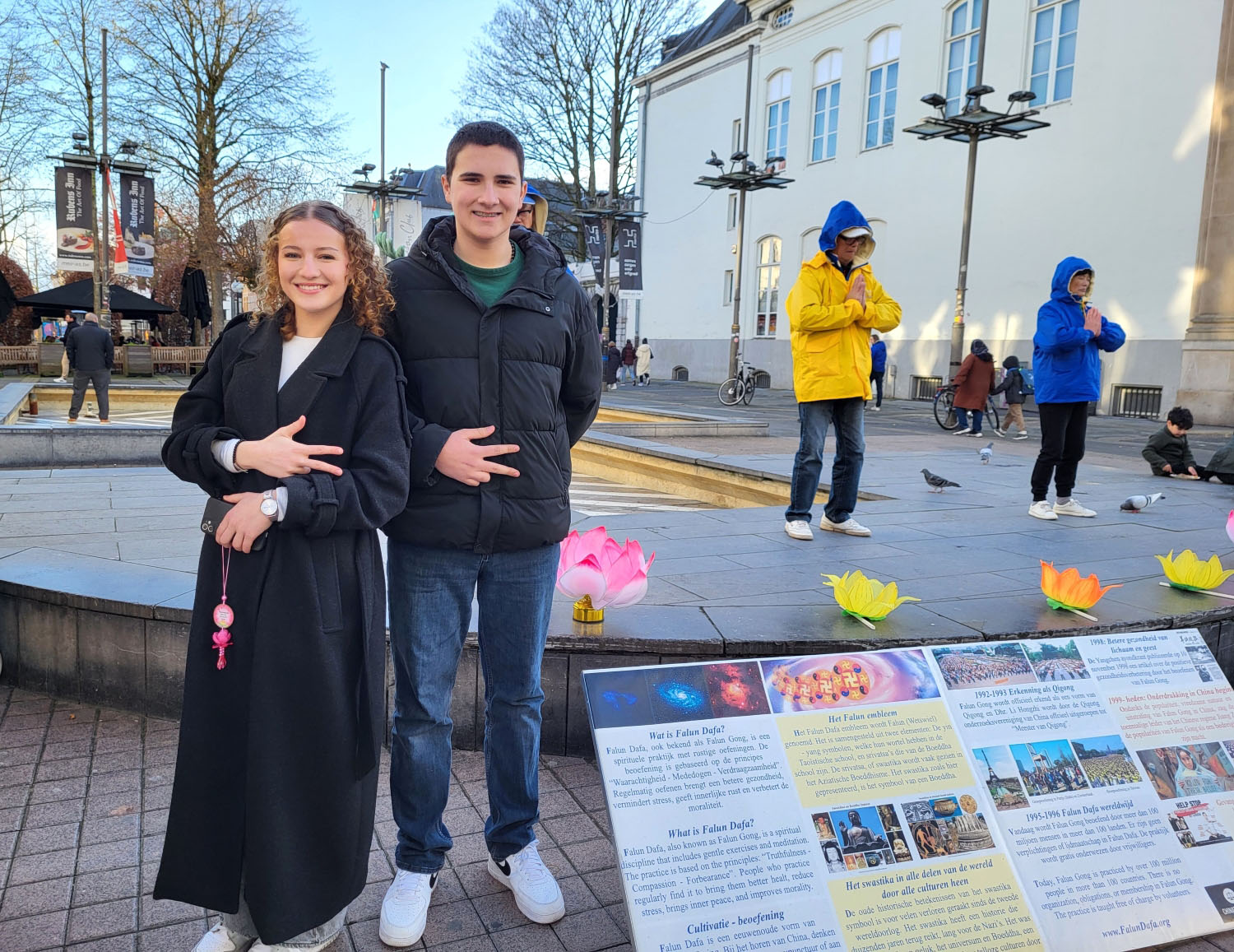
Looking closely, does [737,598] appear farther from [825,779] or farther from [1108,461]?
[1108,461]

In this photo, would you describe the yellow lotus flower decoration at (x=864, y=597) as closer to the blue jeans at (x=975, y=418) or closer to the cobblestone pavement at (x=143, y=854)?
the cobblestone pavement at (x=143, y=854)

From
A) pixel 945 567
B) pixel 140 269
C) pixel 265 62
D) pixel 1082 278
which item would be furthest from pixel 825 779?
pixel 265 62

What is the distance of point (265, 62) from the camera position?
1134 inches

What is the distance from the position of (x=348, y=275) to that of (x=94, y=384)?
14.4 metres

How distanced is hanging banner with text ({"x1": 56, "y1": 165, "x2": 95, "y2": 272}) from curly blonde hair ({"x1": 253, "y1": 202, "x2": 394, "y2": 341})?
80.7 ft

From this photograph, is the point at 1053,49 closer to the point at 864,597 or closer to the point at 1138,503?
the point at 1138,503

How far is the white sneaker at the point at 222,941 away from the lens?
2.21 metres

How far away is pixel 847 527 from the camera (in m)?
5.96

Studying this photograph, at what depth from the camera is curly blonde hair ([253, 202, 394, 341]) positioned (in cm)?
212

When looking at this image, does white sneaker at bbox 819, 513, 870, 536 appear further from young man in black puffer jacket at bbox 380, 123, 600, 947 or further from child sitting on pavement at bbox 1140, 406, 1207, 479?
child sitting on pavement at bbox 1140, 406, 1207, 479

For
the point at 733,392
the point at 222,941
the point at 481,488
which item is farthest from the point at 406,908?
the point at 733,392

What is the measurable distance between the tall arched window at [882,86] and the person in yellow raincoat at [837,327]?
75.9 feet

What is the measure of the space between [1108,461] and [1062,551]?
20.7 ft

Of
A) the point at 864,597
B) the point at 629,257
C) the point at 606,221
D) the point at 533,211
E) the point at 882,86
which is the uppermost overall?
the point at 882,86
